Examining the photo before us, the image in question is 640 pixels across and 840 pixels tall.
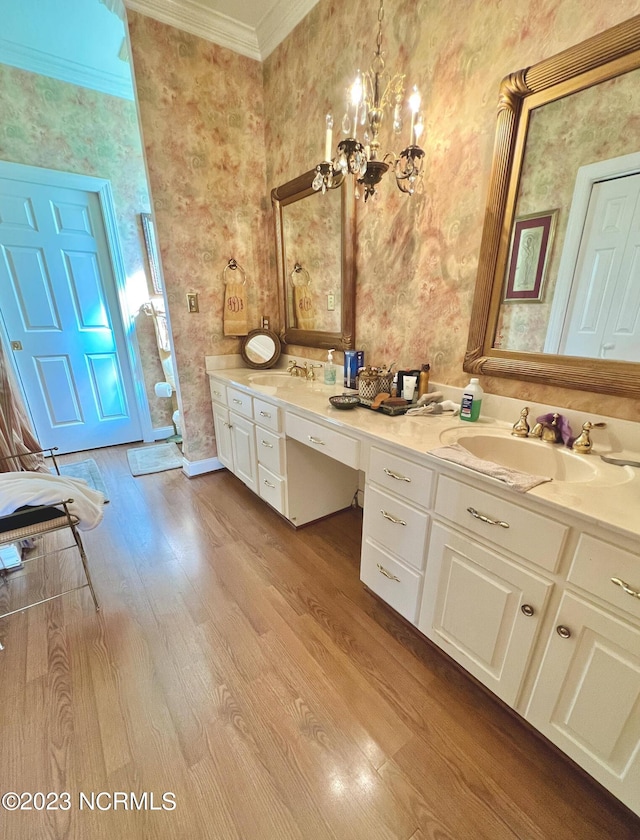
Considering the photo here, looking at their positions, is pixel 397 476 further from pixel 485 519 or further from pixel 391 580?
pixel 391 580

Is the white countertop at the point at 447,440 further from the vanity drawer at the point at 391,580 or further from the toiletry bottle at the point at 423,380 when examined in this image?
the vanity drawer at the point at 391,580

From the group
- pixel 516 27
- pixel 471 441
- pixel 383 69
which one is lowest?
pixel 471 441

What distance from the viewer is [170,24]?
2031mm

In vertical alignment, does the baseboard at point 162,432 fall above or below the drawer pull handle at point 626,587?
below

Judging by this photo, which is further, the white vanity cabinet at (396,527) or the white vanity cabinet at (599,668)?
the white vanity cabinet at (396,527)

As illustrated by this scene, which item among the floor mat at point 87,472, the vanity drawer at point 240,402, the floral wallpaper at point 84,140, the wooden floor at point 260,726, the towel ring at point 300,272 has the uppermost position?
the floral wallpaper at point 84,140

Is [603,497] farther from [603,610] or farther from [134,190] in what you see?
[134,190]

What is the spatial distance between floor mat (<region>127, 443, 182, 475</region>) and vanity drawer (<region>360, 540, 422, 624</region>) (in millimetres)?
2085

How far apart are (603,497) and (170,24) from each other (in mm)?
3192

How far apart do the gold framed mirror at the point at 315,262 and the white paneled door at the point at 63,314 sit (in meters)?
1.76

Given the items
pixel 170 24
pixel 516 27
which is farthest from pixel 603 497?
pixel 170 24

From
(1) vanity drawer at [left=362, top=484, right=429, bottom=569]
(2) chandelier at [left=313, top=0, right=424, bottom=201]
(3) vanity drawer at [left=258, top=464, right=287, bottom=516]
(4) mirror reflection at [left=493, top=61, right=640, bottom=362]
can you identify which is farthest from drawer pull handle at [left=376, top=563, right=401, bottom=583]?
(2) chandelier at [left=313, top=0, right=424, bottom=201]

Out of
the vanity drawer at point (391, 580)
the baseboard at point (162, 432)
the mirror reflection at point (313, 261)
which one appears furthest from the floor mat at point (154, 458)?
the vanity drawer at point (391, 580)

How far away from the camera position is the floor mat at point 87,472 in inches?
108
